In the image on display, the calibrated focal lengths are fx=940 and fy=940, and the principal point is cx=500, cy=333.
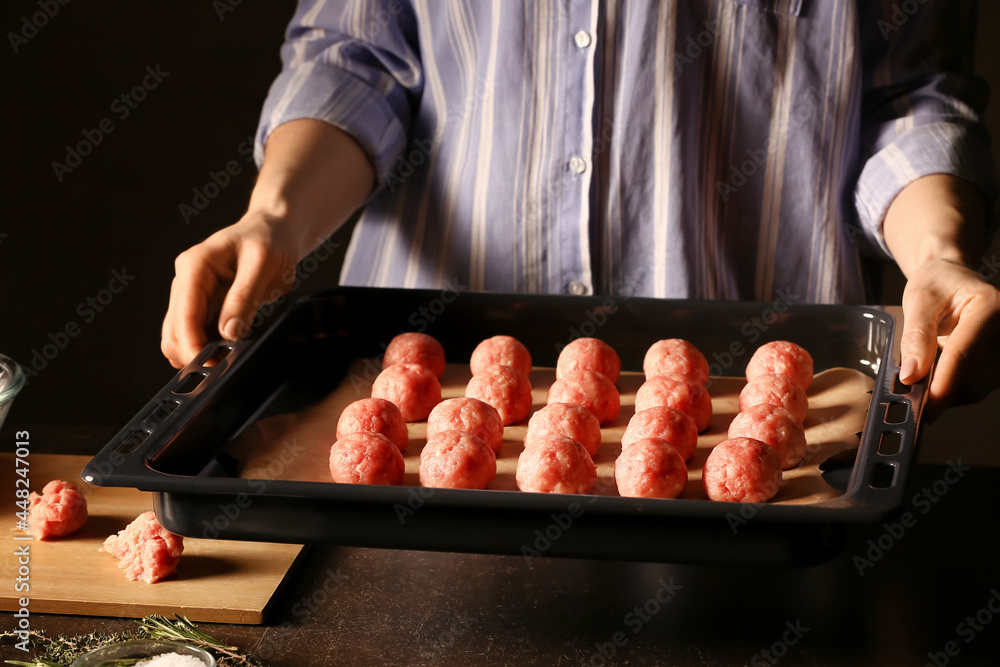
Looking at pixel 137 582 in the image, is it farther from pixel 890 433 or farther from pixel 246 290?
pixel 890 433

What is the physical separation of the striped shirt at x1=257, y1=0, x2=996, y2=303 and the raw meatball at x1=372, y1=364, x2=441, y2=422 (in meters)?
0.51

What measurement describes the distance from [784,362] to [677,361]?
0.57ft

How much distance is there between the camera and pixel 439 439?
132cm

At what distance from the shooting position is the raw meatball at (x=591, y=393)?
4.90 feet

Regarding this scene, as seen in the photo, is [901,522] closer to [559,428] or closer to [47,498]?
[559,428]

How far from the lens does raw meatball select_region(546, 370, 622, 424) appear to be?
149cm
